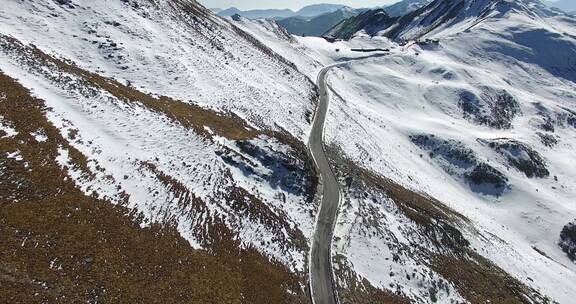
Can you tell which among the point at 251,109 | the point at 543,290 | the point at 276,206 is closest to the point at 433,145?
the point at 543,290

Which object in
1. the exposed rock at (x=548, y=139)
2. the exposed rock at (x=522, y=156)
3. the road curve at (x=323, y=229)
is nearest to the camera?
the road curve at (x=323, y=229)

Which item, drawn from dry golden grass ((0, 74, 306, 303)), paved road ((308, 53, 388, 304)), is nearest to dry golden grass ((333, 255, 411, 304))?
paved road ((308, 53, 388, 304))

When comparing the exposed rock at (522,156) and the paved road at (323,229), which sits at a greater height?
the exposed rock at (522,156)

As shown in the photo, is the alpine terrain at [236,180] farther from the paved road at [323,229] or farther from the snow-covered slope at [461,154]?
the snow-covered slope at [461,154]

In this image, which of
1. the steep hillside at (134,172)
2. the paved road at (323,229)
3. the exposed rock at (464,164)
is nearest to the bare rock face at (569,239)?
the exposed rock at (464,164)

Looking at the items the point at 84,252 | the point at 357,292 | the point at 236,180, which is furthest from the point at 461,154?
the point at 84,252

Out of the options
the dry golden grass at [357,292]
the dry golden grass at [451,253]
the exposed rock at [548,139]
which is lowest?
the dry golden grass at [357,292]
